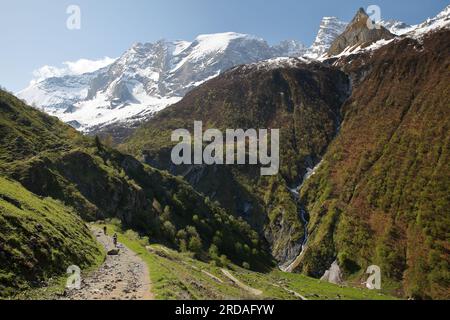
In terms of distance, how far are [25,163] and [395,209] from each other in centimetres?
16120

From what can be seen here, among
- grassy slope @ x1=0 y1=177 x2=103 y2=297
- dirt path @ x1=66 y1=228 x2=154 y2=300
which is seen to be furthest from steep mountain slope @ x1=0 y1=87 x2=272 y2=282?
dirt path @ x1=66 y1=228 x2=154 y2=300

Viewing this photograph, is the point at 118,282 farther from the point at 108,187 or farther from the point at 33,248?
the point at 108,187

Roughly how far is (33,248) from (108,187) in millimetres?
69103

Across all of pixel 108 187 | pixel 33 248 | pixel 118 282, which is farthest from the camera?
pixel 108 187

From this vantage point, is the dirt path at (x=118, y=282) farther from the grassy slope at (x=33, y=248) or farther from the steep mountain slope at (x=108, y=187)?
the steep mountain slope at (x=108, y=187)

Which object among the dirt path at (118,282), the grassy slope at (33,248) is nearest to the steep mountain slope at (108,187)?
the grassy slope at (33,248)

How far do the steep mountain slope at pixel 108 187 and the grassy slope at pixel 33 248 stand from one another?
122 feet

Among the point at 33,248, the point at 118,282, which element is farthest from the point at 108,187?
the point at 118,282

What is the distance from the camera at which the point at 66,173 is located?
9775 centimetres

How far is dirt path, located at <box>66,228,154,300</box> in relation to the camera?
31200 millimetres

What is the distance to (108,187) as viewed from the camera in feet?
340

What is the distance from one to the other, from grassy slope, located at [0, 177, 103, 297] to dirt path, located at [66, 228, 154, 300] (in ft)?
8.06

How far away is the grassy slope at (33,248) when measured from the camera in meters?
30.5
